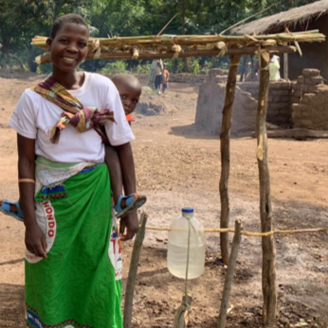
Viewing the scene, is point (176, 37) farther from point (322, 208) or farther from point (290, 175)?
point (290, 175)

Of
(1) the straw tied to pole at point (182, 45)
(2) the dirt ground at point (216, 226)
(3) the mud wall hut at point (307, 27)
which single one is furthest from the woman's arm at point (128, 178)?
(3) the mud wall hut at point (307, 27)

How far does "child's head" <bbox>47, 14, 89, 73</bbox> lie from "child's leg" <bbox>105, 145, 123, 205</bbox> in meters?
0.38

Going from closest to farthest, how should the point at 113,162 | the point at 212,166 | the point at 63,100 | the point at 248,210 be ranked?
the point at 63,100, the point at 113,162, the point at 248,210, the point at 212,166

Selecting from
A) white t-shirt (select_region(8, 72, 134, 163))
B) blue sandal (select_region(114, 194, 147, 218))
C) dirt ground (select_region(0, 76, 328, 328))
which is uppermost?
white t-shirt (select_region(8, 72, 134, 163))

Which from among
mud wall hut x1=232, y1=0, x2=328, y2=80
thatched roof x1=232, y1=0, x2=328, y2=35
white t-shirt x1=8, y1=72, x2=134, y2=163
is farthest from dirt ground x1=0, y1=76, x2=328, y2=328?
thatched roof x1=232, y1=0, x2=328, y2=35

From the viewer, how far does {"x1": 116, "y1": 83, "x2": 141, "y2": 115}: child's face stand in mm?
2900

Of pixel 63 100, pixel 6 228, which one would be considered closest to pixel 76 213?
pixel 63 100

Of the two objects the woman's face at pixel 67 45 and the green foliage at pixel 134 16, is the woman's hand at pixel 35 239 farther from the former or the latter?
the green foliage at pixel 134 16

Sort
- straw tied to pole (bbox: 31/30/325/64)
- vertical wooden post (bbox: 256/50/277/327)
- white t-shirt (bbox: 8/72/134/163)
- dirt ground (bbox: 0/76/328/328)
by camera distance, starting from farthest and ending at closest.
Answer: dirt ground (bbox: 0/76/328/328)
vertical wooden post (bbox: 256/50/277/327)
straw tied to pole (bbox: 31/30/325/64)
white t-shirt (bbox: 8/72/134/163)

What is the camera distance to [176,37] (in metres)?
3.08

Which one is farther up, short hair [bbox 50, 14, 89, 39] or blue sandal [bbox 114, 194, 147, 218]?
short hair [bbox 50, 14, 89, 39]

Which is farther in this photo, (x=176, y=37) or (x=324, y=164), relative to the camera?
(x=324, y=164)

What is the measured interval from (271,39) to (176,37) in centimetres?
66

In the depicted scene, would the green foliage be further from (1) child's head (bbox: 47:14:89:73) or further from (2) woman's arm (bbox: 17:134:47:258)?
(2) woman's arm (bbox: 17:134:47:258)
